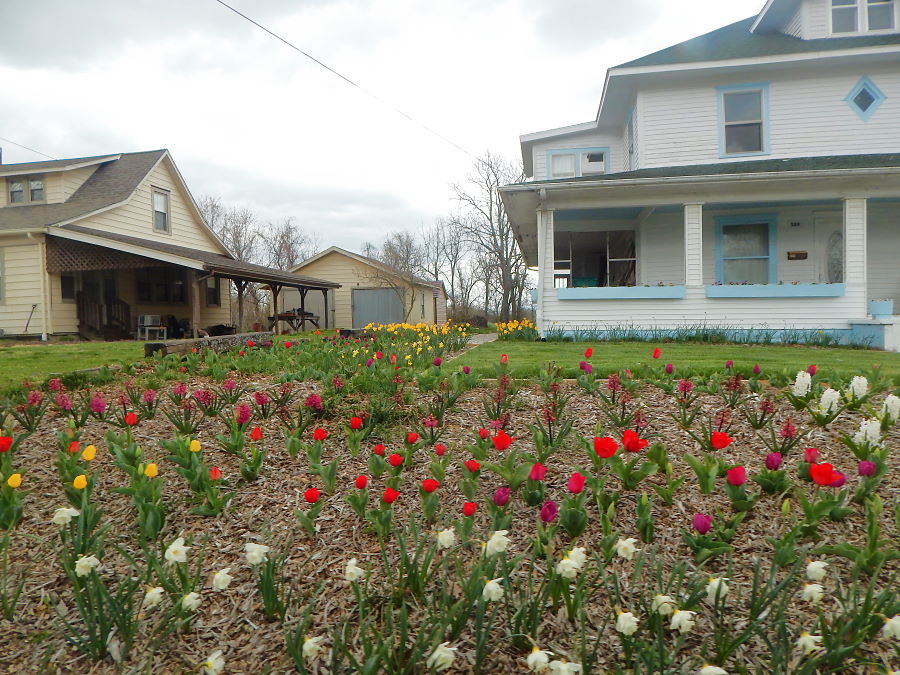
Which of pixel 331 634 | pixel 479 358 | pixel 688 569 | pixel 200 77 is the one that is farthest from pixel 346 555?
pixel 200 77

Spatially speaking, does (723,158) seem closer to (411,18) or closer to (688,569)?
(411,18)

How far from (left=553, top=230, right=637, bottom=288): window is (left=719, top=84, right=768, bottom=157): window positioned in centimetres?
282

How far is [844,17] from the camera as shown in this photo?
1152cm

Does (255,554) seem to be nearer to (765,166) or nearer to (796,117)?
(765,166)

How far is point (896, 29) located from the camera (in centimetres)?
1124

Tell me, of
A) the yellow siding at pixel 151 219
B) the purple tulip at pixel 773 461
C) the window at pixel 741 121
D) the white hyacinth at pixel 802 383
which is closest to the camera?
the purple tulip at pixel 773 461

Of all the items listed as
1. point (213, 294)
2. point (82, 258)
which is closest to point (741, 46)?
point (82, 258)

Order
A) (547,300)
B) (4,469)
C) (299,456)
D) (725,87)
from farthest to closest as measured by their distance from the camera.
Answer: (725,87) → (547,300) → (299,456) → (4,469)

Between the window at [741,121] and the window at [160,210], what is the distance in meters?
16.5

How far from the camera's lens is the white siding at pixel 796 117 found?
10883 millimetres

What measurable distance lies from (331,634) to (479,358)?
4.84 m

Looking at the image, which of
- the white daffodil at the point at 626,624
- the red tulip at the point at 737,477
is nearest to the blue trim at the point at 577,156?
the red tulip at the point at 737,477

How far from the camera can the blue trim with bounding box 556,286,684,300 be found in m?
9.80

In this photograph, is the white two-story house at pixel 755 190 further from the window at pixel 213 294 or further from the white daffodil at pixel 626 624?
the window at pixel 213 294
